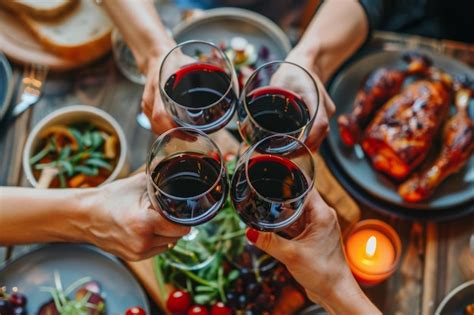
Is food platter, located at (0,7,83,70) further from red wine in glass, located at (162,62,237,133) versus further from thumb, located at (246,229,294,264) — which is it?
thumb, located at (246,229,294,264)

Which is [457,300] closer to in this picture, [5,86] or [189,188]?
[189,188]

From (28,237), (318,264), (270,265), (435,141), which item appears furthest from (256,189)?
(435,141)

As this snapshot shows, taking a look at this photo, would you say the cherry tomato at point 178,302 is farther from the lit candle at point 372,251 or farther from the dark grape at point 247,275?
the lit candle at point 372,251

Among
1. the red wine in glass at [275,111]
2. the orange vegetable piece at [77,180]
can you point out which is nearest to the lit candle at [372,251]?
the red wine in glass at [275,111]

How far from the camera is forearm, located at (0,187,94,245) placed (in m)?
1.01

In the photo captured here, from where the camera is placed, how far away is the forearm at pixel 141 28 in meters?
1.15

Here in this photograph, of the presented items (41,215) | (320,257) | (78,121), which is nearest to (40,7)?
(78,121)

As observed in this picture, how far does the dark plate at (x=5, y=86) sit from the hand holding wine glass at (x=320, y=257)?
2.22 ft

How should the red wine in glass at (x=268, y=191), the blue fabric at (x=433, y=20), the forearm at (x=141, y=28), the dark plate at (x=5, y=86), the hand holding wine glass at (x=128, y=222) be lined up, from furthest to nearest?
the blue fabric at (x=433, y=20)
the dark plate at (x=5, y=86)
the forearm at (x=141, y=28)
the hand holding wine glass at (x=128, y=222)
the red wine in glass at (x=268, y=191)

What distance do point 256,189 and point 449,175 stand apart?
1.88 ft

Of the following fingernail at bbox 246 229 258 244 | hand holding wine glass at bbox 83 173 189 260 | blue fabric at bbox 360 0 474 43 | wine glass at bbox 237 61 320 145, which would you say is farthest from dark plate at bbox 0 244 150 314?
blue fabric at bbox 360 0 474 43

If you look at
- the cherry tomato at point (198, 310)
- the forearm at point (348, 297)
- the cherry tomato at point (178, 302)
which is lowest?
the cherry tomato at point (198, 310)

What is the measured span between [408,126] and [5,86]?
884 mm

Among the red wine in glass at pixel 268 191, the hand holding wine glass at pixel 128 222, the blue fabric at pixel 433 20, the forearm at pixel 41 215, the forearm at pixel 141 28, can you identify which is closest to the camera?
Result: the red wine in glass at pixel 268 191
